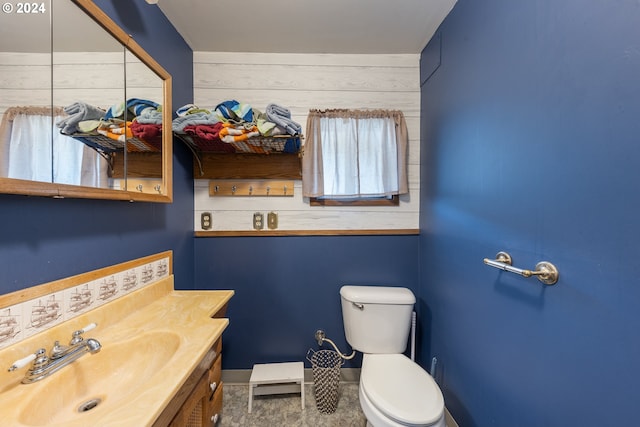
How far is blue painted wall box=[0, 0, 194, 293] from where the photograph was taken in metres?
0.75

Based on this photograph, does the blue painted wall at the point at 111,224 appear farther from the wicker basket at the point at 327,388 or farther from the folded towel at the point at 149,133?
the wicker basket at the point at 327,388

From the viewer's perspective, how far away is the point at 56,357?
2.56ft

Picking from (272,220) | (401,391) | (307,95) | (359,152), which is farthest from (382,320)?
(307,95)

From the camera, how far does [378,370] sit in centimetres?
137

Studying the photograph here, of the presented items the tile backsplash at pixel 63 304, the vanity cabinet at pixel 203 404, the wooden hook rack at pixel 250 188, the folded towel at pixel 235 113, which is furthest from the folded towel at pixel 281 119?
the vanity cabinet at pixel 203 404

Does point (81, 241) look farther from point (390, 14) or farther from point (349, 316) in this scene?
point (390, 14)

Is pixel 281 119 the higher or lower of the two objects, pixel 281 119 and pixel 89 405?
the higher

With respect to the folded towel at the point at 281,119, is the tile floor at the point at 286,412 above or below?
below

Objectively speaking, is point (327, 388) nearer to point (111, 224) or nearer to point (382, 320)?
point (382, 320)

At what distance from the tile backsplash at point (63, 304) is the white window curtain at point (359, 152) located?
3.68 ft

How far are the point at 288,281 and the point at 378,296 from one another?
2.19 ft

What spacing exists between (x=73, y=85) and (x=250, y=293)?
57.9 inches

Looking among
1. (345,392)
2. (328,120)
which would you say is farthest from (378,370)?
(328,120)

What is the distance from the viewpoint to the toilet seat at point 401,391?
1.05 m
